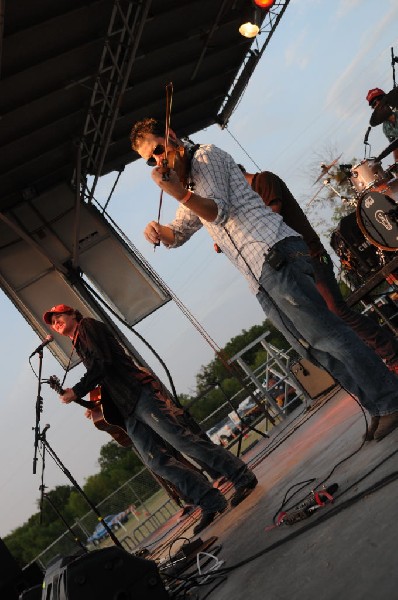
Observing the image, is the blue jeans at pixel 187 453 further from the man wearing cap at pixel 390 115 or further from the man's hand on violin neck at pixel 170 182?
the man wearing cap at pixel 390 115

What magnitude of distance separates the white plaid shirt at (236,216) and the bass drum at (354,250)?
341 cm

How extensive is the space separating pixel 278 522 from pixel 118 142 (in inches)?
292

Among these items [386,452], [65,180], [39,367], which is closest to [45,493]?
[39,367]

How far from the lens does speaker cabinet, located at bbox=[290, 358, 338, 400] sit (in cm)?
740

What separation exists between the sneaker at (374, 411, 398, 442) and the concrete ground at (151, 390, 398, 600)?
0.04m

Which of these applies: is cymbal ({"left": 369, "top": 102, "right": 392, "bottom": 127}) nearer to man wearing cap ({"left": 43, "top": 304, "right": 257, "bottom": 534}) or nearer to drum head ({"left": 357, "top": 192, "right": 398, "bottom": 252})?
drum head ({"left": 357, "top": 192, "right": 398, "bottom": 252})

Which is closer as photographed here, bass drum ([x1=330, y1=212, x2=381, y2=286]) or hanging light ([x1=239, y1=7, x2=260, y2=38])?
bass drum ([x1=330, y1=212, x2=381, y2=286])

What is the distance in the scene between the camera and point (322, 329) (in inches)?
103

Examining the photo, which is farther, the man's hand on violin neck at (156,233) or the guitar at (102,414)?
the guitar at (102,414)

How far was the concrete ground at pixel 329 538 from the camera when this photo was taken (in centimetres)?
144

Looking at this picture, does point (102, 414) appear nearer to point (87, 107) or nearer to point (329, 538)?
point (329, 538)

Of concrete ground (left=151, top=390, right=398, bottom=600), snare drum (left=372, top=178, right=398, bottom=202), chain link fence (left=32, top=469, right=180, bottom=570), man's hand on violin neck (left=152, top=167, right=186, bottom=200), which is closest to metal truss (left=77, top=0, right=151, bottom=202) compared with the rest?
snare drum (left=372, top=178, right=398, bottom=202)

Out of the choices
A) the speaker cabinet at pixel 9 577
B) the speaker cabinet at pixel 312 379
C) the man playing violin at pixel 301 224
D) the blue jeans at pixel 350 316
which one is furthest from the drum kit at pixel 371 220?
the speaker cabinet at pixel 9 577

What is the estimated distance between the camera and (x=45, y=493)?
4797 millimetres
